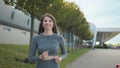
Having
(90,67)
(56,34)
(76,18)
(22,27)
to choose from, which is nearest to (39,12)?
(90,67)

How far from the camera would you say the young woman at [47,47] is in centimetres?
413

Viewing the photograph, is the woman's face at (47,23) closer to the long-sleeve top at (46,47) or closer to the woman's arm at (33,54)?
the long-sleeve top at (46,47)

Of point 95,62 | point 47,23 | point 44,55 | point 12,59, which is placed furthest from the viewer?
point 95,62

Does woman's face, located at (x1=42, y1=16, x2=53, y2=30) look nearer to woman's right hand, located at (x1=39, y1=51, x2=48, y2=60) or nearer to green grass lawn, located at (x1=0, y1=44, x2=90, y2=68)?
woman's right hand, located at (x1=39, y1=51, x2=48, y2=60)

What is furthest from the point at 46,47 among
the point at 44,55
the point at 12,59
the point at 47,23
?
the point at 12,59

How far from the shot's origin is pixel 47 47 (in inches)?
163

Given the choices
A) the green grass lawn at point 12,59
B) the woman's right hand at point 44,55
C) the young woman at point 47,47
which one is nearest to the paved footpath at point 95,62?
the green grass lawn at point 12,59

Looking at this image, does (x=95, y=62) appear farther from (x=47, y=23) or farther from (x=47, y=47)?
(x=47, y=47)

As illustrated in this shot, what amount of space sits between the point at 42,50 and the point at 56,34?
0.38 metres

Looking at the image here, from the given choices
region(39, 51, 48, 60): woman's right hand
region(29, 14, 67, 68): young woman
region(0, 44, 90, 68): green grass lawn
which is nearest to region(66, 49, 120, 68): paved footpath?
region(0, 44, 90, 68): green grass lawn

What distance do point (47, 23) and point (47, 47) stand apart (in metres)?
0.36

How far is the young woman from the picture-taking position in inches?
163

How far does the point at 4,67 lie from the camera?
13391mm

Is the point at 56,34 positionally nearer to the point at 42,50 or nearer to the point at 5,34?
the point at 42,50
